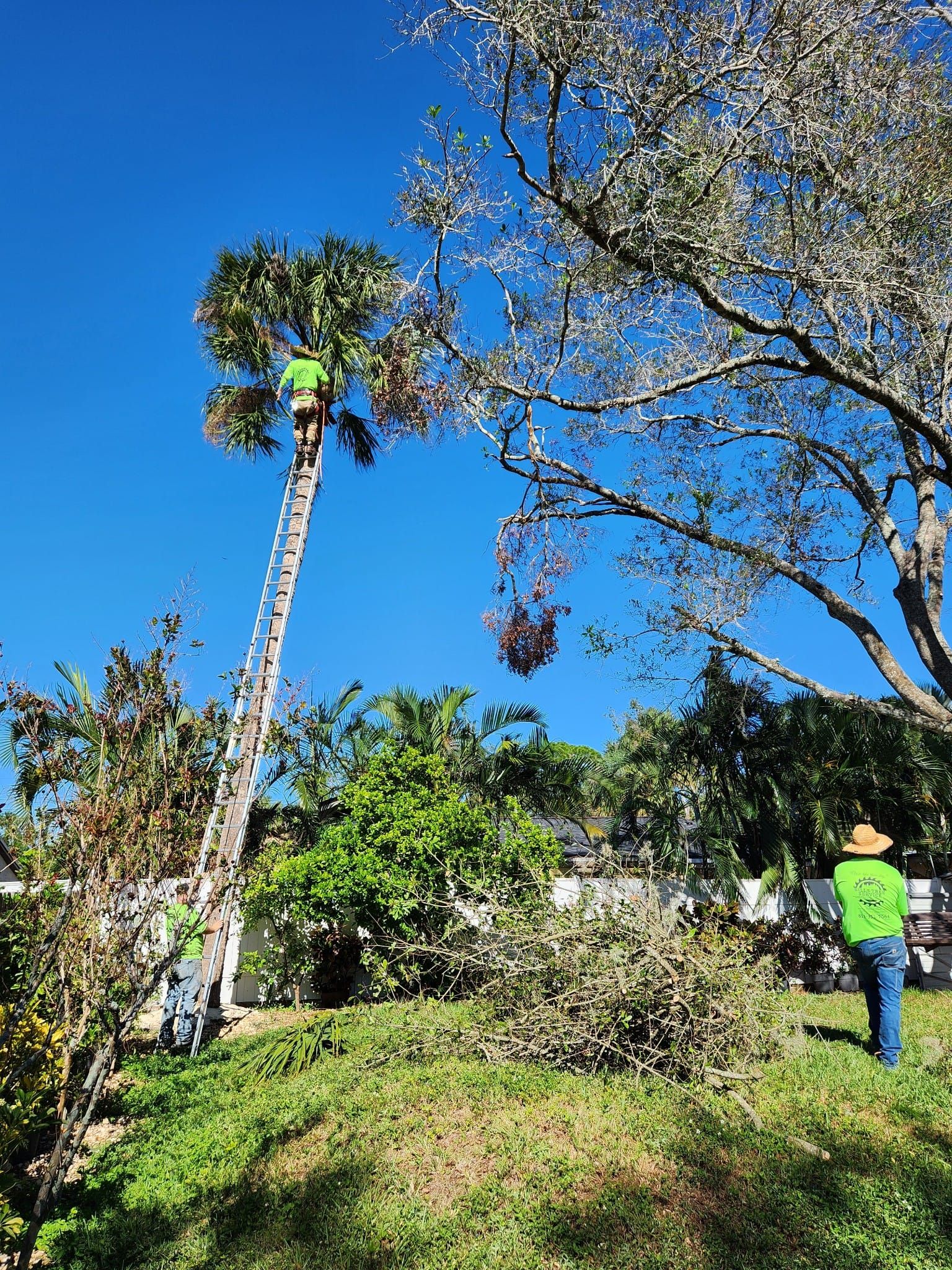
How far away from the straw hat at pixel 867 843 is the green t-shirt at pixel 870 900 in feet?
0.91

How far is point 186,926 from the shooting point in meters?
4.46

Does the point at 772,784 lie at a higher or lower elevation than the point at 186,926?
higher

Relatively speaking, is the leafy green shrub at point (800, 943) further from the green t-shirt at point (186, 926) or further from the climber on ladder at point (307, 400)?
the climber on ladder at point (307, 400)

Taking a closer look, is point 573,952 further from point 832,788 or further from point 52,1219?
point 832,788

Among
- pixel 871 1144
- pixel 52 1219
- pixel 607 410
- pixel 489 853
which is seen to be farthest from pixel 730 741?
pixel 52 1219

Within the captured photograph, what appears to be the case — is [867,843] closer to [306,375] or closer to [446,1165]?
[446,1165]

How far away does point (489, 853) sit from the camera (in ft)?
31.6

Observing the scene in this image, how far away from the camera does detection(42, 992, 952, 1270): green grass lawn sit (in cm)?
361

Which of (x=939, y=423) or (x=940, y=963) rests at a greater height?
(x=939, y=423)

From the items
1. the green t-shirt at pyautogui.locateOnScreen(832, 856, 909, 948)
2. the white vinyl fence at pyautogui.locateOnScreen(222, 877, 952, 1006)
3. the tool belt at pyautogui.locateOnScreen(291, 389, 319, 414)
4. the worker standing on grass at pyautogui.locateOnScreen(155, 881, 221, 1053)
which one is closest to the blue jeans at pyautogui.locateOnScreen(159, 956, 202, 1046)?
the worker standing on grass at pyautogui.locateOnScreen(155, 881, 221, 1053)

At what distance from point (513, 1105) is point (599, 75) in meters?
8.07

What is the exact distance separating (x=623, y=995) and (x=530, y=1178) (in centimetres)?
153

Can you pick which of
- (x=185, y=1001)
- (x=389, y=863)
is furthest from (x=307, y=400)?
(x=185, y=1001)

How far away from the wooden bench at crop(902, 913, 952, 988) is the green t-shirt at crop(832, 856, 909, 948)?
4968 millimetres
